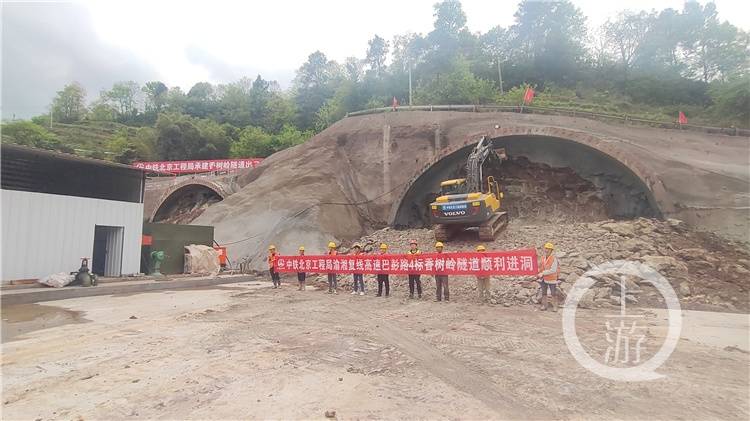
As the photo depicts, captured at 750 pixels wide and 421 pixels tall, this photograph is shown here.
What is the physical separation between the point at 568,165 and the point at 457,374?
1975cm

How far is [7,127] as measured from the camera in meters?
51.6

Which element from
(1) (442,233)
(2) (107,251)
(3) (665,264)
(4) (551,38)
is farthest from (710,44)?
(2) (107,251)

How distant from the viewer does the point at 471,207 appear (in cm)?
1467

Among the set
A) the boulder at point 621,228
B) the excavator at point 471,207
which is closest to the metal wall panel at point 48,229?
the excavator at point 471,207

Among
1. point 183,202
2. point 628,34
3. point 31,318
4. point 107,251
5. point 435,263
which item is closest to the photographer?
point 31,318

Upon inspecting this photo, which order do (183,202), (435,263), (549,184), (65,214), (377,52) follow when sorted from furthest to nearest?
(377,52) < (183,202) < (549,184) < (65,214) < (435,263)

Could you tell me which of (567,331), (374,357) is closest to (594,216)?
(567,331)

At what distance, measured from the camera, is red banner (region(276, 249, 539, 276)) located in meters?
9.00

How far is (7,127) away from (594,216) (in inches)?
2575

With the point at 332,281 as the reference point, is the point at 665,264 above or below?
above

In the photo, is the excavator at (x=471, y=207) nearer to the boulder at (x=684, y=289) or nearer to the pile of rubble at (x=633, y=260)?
the pile of rubble at (x=633, y=260)

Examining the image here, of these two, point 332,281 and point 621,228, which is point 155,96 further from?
point 621,228

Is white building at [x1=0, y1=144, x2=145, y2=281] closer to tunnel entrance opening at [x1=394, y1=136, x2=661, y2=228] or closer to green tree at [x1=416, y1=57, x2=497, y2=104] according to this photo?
tunnel entrance opening at [x1=394, y1=136, x2=661, y2=228]

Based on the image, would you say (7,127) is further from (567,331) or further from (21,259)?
(567,331)
